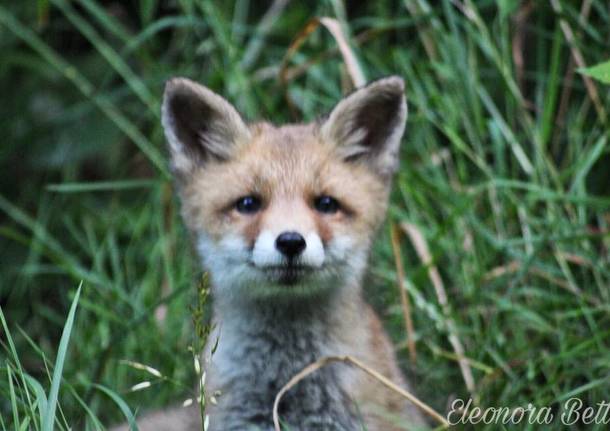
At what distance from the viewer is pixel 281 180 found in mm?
4484

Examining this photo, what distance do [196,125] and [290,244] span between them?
1000 mm

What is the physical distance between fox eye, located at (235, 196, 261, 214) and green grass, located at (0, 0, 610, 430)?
0.46 metres

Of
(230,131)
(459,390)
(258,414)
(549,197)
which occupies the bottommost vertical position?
(459,390)

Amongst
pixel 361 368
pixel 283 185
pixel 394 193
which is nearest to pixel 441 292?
pixel 394 193

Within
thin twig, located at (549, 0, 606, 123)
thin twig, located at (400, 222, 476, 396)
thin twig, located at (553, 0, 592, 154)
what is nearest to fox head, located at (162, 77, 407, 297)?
thin twig, located at (400, 222, 476, 396)

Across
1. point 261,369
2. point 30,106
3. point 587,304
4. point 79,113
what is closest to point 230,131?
point 261,369

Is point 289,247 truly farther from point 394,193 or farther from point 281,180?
point 394,193

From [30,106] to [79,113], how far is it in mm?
508

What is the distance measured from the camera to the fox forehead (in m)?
4.49

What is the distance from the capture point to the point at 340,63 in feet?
21.7

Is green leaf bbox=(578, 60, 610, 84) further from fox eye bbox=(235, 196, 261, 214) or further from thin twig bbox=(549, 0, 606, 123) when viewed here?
thin twig bbox=(549, 0, 606, 123)

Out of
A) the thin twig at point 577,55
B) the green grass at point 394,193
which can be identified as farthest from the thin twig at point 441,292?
the thin twig at point 577,55

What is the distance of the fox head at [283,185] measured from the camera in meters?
4.31

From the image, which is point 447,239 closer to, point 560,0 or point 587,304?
point 587,304
